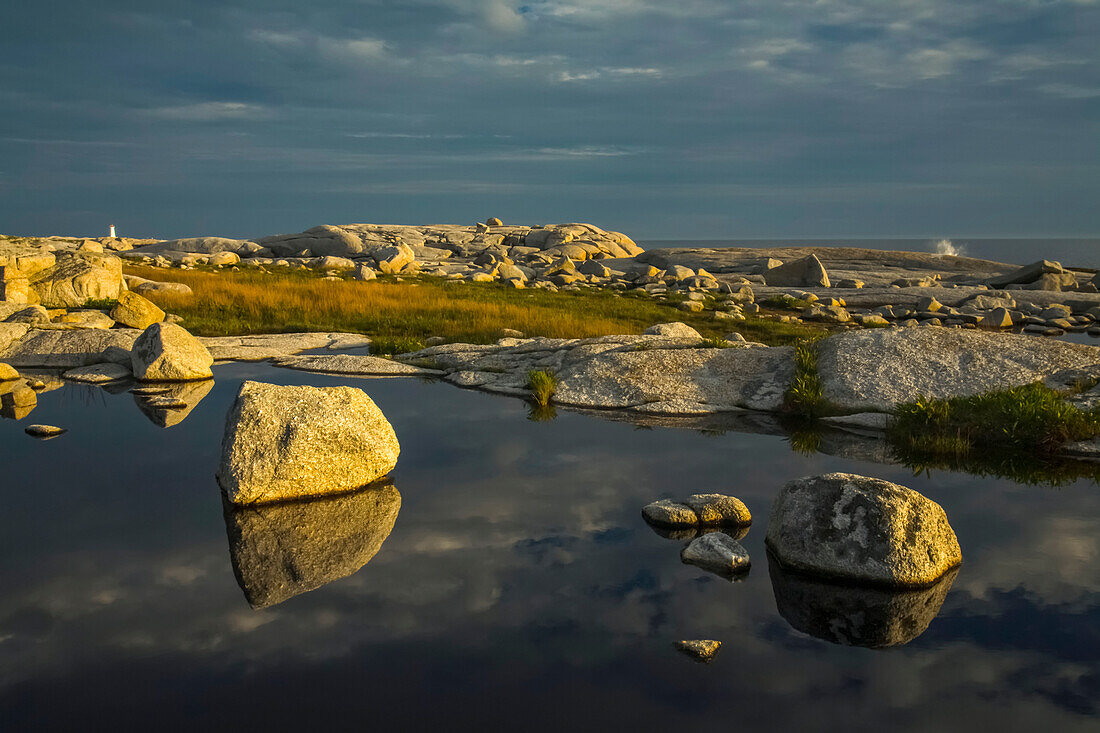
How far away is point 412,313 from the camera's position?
88.2 feet

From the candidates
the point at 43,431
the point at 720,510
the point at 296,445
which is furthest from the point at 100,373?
the point at 720,510

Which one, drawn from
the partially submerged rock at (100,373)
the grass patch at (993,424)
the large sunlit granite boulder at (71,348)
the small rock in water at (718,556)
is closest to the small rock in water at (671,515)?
the small rock in water at (718,556)

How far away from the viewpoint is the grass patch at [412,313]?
77.0 ft

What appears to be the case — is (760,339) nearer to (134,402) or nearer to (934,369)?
(934,369)

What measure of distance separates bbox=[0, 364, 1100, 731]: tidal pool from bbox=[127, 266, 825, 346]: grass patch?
13335 millimetres

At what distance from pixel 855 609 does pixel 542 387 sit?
834 centimetres

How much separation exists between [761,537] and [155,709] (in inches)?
209

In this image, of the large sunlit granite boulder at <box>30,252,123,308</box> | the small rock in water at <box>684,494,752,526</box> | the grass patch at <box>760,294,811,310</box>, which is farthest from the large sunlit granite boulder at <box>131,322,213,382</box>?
the grass patch at <box>760,294,811,310</box>

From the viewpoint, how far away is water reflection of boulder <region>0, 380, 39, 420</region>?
12734 mm

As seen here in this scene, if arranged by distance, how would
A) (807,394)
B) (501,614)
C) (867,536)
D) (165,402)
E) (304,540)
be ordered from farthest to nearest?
(165,402), (807,394), (304,540), (867,536), (501,614)

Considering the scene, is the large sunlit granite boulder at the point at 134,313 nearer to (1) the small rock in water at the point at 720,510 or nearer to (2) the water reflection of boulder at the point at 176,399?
(2) the water reflection of boulder at the point at 176,399

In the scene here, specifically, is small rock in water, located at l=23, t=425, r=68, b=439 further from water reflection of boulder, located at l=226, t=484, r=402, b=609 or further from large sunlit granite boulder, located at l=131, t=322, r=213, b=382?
water reflection of boulder, located at l=226, t=484, r=402, b=609

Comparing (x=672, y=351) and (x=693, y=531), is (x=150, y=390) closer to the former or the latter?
(x=672, y=351)

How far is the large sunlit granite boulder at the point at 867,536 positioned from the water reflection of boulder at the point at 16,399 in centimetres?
1202
